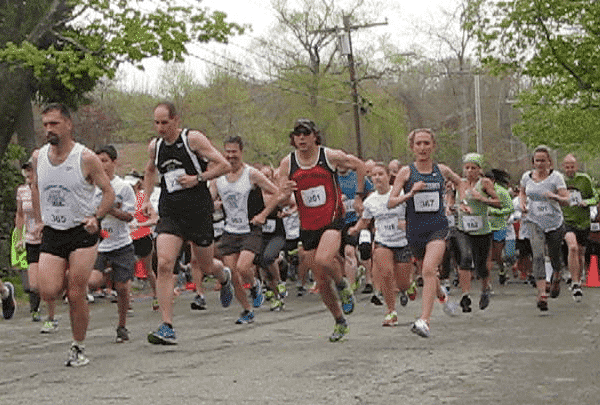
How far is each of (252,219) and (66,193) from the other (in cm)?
→ 354

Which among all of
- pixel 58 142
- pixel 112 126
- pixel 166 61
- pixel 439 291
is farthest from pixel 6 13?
pixel 112 126

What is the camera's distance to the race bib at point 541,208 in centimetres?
1362

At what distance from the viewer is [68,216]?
8609 mm

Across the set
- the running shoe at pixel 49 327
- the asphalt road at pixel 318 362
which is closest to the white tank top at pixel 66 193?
the asphalt road at pixel 318 362

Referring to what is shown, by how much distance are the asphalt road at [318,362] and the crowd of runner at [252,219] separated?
0.34m

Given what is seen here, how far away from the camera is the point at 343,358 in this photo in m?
8.65

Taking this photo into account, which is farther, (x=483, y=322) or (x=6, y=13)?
(x=6, y=13)

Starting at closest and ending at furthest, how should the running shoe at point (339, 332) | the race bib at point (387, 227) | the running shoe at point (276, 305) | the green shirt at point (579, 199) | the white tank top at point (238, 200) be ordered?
1. the running shoe at point (339, 332)
2. the white tank top at point (238, 200)
3. the race bib at point (387, 227)
4. the running shoe at point (276, 305)
5. the green shirt at point (579, 199)

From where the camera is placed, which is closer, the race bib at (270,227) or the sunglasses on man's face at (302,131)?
the sunglasses on man's face at (302,131)

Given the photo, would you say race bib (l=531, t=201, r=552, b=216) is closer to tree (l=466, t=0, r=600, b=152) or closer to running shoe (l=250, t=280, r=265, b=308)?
running shoe (l=250, t=280, r=265, b=308)

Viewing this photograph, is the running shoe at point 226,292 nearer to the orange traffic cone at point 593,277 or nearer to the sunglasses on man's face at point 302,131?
the sunglasses on man's face at point 302,131

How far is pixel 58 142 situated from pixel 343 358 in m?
2.59

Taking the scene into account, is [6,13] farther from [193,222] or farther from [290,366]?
[290,366]

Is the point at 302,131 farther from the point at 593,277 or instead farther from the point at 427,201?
the point at 593,277
